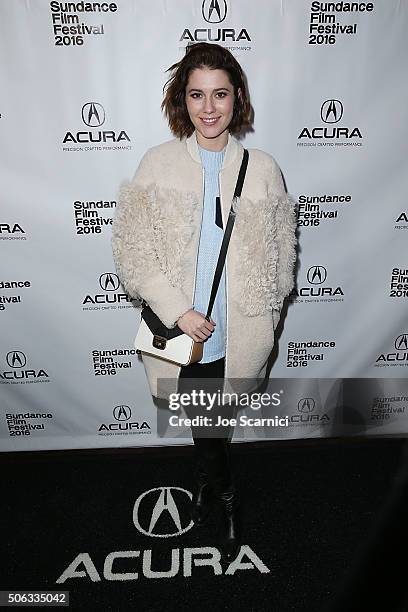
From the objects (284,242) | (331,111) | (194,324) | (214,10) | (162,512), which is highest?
(214,10)

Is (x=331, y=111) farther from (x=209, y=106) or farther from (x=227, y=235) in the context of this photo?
(x=227, y=235)

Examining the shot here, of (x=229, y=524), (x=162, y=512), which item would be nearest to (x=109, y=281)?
(x=162, y=512)

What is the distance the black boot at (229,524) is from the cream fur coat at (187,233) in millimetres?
778

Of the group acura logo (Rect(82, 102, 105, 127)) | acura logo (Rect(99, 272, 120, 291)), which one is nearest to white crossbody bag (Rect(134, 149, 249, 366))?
acura logo (Rect(99, 272, 120, 291))

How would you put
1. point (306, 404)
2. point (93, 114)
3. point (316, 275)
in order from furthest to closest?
point (306, 404) → point (316, 275) → point (93, 114)

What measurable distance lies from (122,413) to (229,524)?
0.91 metres

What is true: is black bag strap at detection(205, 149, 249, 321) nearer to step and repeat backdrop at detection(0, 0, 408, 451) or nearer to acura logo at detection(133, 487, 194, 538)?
step and repeat backdrop at detection(0, 0, 408, 451)

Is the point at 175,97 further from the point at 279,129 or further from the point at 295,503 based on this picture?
the point at 295,503

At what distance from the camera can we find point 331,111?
2.27 meters

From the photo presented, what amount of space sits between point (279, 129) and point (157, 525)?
1.94 m

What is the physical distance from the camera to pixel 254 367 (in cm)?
211

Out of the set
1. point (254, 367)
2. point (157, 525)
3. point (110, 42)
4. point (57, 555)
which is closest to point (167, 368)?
point (254, 367)

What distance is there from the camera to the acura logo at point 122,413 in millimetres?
2865

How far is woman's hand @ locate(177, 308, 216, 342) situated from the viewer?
1.89 meters
